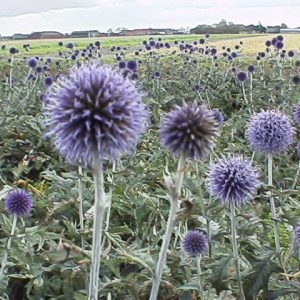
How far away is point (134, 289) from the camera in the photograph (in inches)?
83.7

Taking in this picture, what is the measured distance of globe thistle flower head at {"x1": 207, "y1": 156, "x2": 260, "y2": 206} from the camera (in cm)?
221

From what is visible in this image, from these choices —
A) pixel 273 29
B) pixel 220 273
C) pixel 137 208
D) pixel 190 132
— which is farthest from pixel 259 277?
pixel 273 29

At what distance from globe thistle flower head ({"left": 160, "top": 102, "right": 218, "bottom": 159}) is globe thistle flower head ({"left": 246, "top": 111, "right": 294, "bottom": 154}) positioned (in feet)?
2.97

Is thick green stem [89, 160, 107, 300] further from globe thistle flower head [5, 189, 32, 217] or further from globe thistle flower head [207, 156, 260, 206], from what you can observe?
globe thistle flower head [5, 189, 32, 217]

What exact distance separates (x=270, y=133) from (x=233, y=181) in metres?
0.49

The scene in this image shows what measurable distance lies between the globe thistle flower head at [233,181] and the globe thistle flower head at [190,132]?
1.66 ft

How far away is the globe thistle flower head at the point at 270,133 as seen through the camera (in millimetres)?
2605

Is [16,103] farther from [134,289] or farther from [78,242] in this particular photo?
[134,289]

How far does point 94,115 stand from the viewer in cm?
154

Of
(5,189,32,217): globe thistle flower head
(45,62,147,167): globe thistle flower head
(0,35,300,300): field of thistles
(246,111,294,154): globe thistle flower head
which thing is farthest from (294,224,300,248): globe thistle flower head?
(5,189,32,217): globe thistle flower head

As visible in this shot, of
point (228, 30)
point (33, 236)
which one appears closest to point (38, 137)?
point (33, 236)

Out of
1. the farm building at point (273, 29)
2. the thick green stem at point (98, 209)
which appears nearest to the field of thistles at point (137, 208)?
the thick green stem at point (98, 209)

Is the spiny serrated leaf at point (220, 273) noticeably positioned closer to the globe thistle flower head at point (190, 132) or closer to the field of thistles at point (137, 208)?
the field of thistles at point (137, 208)

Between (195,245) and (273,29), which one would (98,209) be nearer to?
(195,245)
